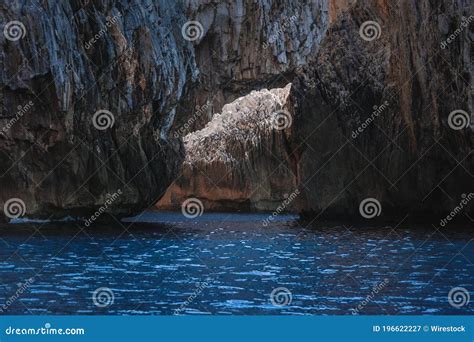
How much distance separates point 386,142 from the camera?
62.6m

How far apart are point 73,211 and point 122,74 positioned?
364 inches
